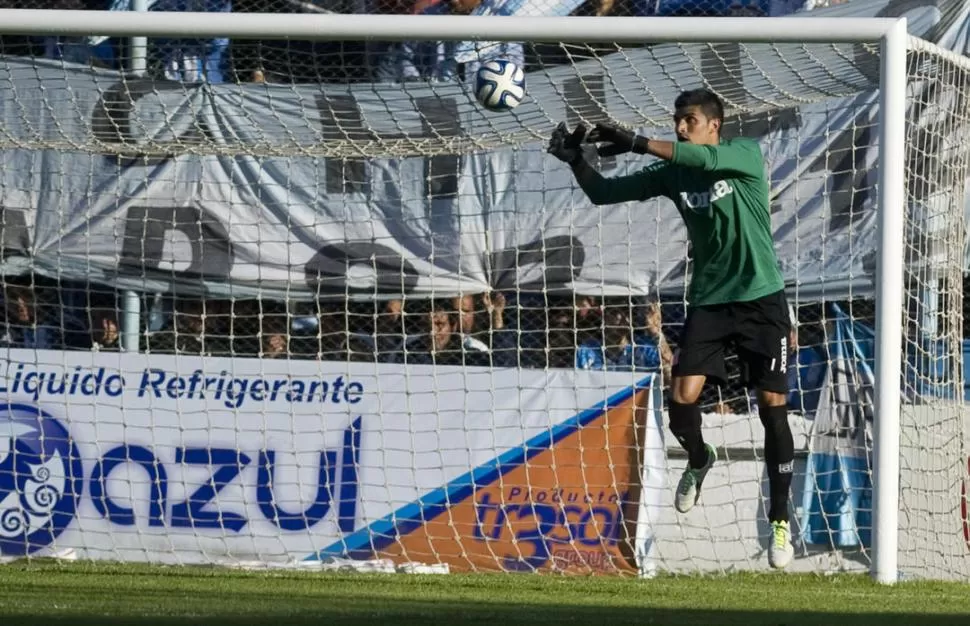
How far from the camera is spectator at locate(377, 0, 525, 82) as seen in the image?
26.6 feet

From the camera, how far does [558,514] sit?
823 cm

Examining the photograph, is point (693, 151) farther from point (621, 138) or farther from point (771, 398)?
point (771, 398)

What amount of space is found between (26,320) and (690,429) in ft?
16.0

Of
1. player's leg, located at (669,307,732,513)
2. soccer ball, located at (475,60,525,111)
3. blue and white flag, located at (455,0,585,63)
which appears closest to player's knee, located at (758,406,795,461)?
player's leg, located at (669,307,732,513)

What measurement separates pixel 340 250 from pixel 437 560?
224 centimetres

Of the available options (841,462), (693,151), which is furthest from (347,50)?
(841,462)

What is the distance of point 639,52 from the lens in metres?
7.71

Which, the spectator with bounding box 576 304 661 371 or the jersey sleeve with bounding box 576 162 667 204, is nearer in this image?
the jersey sleeve with bounding box 576 162 667 204

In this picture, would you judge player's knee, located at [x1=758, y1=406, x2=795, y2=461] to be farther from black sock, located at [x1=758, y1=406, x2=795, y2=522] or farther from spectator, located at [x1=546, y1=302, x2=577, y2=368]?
spectator, located at [x1=546, y1=302, x2=577, y2=368]

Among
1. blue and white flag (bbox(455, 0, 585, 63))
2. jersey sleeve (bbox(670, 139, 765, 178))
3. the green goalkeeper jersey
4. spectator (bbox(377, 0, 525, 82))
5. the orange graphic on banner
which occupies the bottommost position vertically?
the orange graphic on banner

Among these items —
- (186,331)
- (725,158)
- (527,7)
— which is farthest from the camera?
(527,7)

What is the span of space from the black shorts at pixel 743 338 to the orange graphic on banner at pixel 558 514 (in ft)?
6.24

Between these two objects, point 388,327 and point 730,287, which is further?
point 388,327

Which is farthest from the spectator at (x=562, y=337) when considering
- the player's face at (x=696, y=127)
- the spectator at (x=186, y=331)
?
the player's face at (x=696, y=127)
